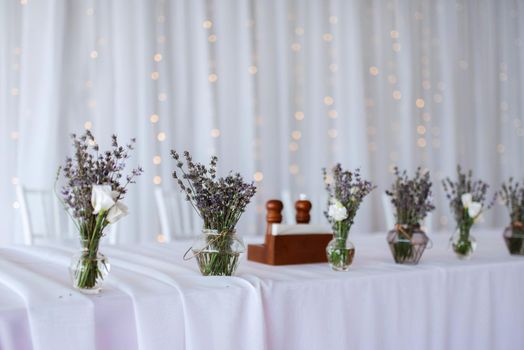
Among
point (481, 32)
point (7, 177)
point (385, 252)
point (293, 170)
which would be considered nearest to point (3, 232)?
point (7, 177)

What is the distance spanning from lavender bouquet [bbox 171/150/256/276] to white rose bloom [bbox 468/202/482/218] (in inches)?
35.0

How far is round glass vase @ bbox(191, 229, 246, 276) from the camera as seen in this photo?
1.46 metres

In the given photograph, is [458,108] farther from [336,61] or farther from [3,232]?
[3,232]

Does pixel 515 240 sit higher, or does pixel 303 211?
pixel 303 211

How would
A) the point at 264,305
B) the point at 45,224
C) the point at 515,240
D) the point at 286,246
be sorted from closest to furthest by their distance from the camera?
the point at 264,305 < the point at 286,246 < the point at 515,240 < the point at 45,224

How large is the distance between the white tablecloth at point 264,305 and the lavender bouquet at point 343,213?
0.15 ft

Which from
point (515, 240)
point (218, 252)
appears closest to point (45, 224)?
point (218, 252)

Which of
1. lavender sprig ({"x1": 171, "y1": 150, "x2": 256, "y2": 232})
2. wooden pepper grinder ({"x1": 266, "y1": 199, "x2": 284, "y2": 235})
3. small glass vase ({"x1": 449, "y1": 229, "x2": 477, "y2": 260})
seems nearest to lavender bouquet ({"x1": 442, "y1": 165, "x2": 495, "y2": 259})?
small glass vase ({"x1": 449, "y1": 229, "x2": 477, "y2": 260})

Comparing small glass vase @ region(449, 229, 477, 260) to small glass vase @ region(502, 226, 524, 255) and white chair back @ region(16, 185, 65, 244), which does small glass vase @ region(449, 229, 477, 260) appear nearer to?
small glass vase @ region(502, 226, 524, 255)

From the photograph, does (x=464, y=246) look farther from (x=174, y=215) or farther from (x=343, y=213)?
(x=174, y=215)

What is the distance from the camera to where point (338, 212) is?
165 cm

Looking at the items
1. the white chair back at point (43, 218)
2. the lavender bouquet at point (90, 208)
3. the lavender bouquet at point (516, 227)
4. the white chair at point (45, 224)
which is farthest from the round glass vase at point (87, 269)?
the white chair back at point (43, 218)

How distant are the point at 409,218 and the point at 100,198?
98cm

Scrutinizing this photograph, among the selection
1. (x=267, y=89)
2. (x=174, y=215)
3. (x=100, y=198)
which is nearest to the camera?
(x=100, y=198)
